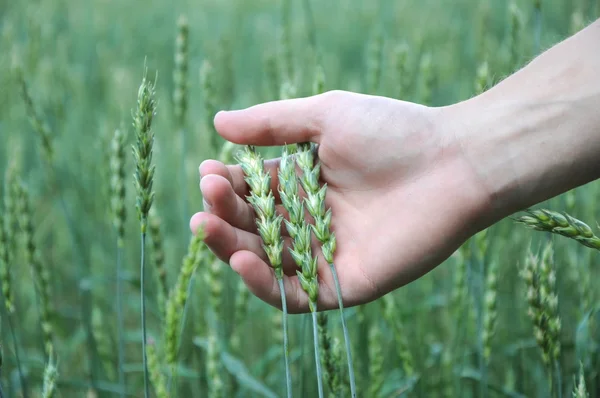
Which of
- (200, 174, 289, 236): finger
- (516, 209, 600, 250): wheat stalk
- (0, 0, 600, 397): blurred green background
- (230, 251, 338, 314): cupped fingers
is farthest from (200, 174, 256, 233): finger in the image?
(516, 209, 600, 250): wheat stalk

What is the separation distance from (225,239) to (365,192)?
1.17 ft

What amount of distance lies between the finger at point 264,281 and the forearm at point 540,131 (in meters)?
0.42

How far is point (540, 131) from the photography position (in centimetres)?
128

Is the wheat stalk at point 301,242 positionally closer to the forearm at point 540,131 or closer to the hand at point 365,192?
the hand at point 365,192

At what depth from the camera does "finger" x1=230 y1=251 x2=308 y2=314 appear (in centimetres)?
123

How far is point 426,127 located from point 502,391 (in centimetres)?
66

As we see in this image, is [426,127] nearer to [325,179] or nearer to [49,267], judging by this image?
[325,179]

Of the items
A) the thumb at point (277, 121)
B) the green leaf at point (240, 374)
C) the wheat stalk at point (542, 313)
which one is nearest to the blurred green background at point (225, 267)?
the green leaf at point (240, 374)

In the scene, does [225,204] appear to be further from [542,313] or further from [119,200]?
[542,313]

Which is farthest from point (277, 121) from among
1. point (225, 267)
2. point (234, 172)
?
point (225, 267)

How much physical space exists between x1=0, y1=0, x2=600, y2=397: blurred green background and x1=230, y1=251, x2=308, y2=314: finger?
0.10 metres

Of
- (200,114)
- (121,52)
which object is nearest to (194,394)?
(200,114)

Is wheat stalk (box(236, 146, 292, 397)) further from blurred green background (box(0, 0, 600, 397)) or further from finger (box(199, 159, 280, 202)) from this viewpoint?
blurred green background (box(0, 0, 600, 397))

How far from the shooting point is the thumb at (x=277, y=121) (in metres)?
1.39
